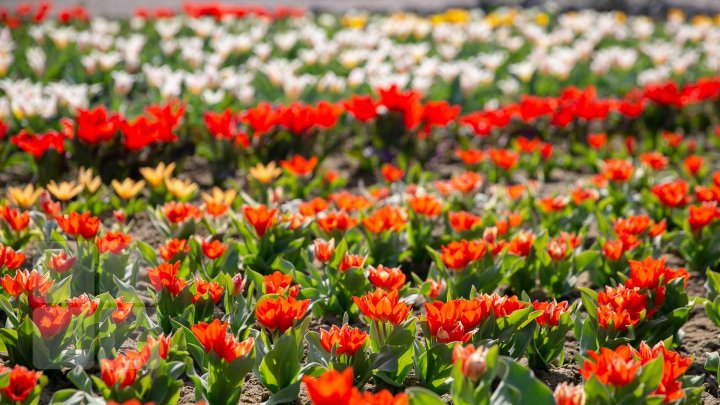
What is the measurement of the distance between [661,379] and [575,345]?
2.71 ft

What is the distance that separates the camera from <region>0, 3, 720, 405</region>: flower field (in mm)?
2125

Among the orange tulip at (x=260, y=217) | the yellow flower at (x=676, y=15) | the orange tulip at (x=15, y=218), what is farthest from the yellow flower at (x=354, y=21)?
the orange tulip at (x=15, y=218)

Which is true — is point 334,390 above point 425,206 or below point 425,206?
above

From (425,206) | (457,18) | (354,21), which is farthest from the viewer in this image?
(457,18)

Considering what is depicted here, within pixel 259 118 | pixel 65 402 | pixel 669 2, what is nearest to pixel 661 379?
pixel 65 402

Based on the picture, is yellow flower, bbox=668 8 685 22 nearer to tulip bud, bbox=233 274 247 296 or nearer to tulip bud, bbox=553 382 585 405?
tulip bud, bbox=233 274 247 296

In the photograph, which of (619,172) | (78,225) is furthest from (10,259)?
(619,172)

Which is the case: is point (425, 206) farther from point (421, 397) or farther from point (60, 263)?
point (421, 397)

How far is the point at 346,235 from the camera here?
316 cm

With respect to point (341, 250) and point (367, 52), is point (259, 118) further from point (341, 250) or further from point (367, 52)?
point (367, 52)

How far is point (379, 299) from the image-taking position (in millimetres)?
2219

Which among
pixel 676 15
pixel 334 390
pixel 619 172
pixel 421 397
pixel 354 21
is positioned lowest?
pixel 676 15

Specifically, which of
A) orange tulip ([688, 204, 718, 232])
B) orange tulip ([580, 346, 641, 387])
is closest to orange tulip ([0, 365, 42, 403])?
orange tulip ([580, 346, 641, 387])

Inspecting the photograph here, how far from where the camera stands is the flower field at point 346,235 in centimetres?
212
